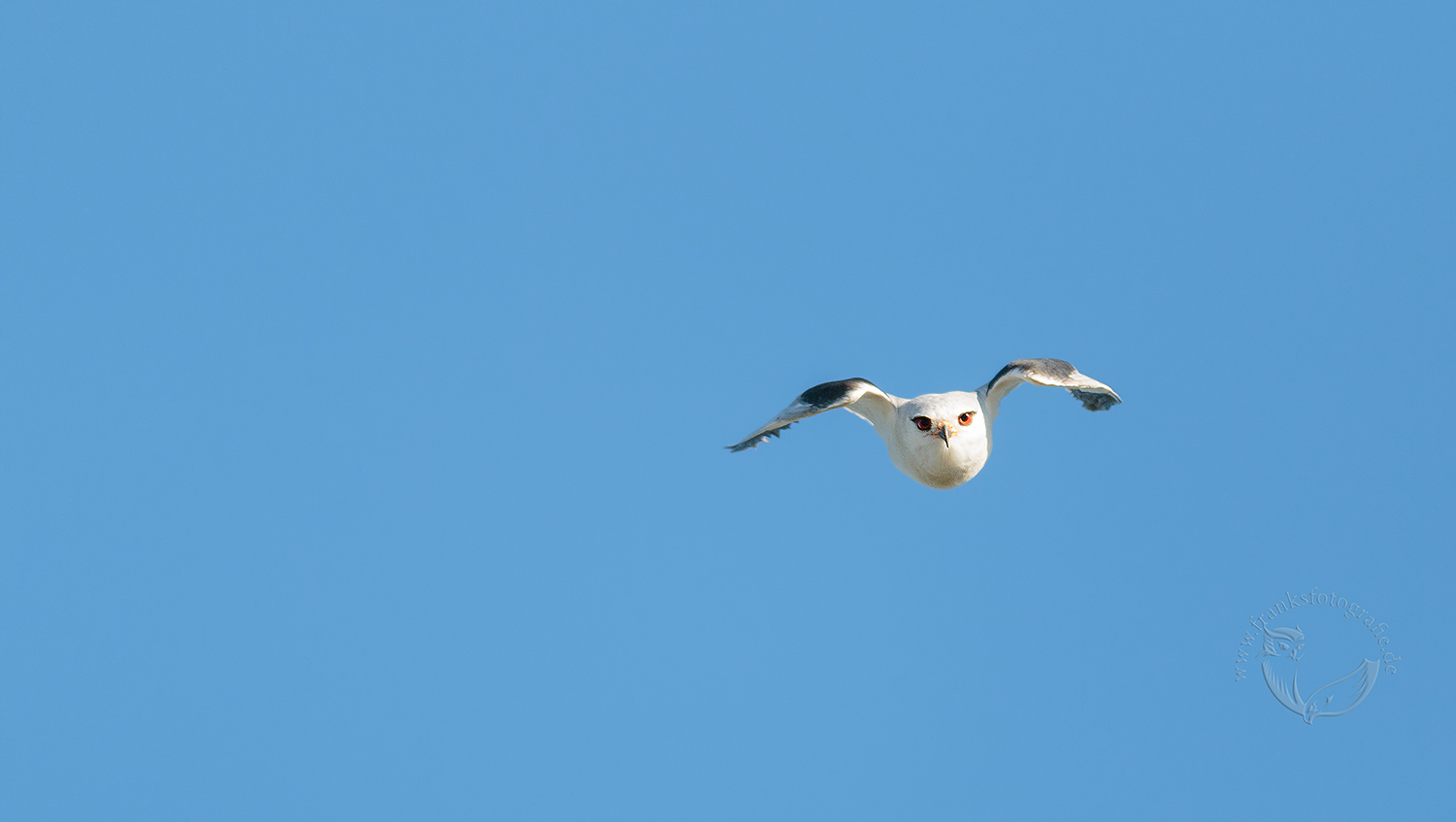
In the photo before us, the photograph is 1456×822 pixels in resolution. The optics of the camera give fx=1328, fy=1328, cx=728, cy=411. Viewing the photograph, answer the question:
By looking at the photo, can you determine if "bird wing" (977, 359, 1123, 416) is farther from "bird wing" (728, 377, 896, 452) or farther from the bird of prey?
"bird wing" (728, 377, 896, 452)

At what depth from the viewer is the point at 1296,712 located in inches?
1200

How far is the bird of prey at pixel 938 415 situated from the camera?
26.1 metres

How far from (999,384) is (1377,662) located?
1122cm

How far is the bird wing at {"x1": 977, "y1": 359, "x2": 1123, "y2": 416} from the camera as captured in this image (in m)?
26.9

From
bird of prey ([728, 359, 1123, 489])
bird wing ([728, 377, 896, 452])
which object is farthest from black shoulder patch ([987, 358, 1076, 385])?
Answer: bird wing ([728, 377, 896, 452])

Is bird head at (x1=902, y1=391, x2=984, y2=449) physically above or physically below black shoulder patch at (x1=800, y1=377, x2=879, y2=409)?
below

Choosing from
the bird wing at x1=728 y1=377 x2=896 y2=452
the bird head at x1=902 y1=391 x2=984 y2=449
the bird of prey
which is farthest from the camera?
the bird wing at x1=728 y1=377 x2=896 y2=452

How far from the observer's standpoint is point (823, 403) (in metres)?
27.0

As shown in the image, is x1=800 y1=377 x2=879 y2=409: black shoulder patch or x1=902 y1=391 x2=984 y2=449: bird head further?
x1=800 y1=377 x2=879 y2=409: black shoulder patch

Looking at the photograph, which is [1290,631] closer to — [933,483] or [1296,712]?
[1296,712]

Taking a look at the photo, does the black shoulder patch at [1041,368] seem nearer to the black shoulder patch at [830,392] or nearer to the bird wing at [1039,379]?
the bird wing at [1039,379]

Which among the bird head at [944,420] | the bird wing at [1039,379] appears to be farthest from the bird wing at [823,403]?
the bird wing at [1039,379]

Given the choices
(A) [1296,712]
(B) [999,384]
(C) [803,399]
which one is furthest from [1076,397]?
(A) [1296,712]

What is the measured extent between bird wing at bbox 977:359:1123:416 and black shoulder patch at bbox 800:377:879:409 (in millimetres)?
2520
